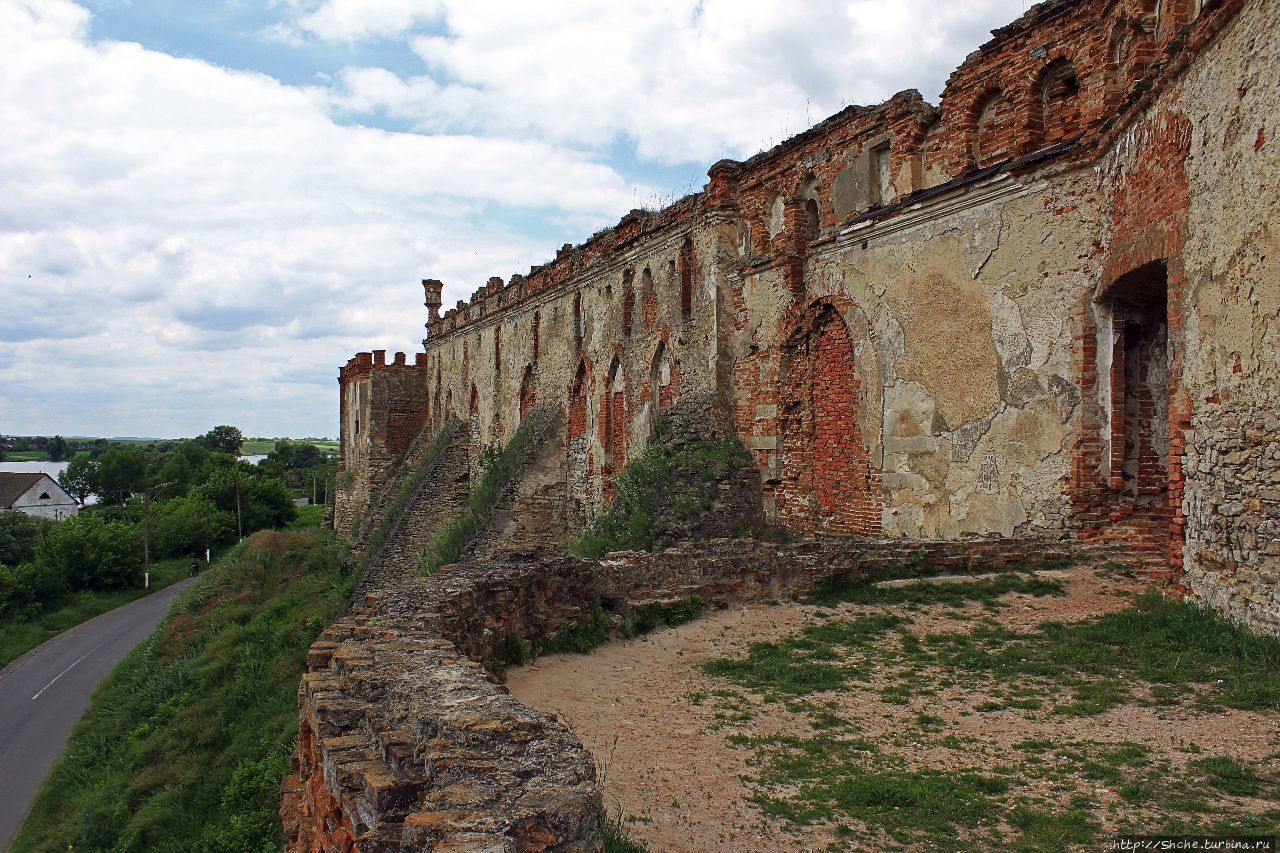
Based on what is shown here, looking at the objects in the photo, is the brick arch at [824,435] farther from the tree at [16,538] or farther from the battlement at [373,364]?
the tree at [16,538]

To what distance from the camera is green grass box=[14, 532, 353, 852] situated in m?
13.2

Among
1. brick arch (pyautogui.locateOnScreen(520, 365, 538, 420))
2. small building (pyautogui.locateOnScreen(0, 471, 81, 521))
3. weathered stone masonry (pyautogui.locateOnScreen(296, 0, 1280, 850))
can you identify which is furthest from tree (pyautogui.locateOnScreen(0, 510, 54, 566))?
weathered stone masonry (pyautogui.locateOnScreen(296, 0, 1280, 850))

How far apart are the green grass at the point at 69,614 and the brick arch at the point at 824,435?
1165 inches

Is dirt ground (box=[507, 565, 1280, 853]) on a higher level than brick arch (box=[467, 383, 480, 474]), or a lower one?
lower

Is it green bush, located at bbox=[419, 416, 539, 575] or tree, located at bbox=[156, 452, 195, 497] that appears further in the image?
tree, located at bbox=[156, 452, 195, 497]

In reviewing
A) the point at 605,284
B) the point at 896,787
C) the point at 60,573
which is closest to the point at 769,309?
the point at 605,284

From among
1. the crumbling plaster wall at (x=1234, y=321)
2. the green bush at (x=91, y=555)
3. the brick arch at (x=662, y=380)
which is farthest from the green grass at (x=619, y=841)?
the green bush at (x=91, y=555)

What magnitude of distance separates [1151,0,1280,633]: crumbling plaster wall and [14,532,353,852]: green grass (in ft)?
35.1

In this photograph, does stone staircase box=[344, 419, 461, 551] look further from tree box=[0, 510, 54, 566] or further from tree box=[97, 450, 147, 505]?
tree box=[97, 450, 147, 505]

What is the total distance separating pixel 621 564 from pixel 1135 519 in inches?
190

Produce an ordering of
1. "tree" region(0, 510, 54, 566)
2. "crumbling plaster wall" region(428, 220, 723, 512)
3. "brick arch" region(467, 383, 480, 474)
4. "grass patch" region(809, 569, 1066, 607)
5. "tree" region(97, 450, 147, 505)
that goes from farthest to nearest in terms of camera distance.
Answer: "tree" region(97, 450, 147, 505)
"tree" region(0, 510, 54, 566)
"brick arch" region(467, 383, 480, 474)
"crumbling plaster wall" region(428, 220, 723, 512)
"grass patch" region(809, 569, 1066, 607)

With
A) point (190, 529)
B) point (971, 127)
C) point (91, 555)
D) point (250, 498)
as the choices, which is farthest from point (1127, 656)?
point (250, 498)

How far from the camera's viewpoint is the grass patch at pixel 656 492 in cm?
1107

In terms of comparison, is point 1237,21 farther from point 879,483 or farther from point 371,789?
point 371,789
